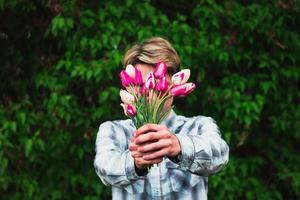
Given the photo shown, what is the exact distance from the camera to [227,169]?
4.38 meters

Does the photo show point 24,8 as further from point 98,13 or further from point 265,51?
point 265,51

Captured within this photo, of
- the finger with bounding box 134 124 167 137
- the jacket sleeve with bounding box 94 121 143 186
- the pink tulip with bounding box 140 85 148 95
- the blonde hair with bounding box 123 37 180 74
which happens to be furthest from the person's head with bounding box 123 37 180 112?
the finger with bounding box 134 124 167 137

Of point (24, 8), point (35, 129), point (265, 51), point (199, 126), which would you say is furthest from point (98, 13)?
point (199, 126)

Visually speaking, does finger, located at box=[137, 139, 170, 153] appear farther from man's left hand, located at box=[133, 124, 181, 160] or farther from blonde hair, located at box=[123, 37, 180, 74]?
blonde hair, located at box=[123, 37, 180, 74]

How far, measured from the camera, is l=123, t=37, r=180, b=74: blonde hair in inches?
86.1

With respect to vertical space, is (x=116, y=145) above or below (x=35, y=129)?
above

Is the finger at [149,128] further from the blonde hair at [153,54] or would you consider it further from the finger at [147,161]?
the blonde hair at [153,54]

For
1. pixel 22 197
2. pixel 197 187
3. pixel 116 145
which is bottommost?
pixel 22 197

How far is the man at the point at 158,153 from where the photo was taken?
1.79 metres

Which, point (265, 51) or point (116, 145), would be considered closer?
point (116, 145)

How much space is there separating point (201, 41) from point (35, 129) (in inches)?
42.5

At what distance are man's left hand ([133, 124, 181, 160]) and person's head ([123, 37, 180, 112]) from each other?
400mm

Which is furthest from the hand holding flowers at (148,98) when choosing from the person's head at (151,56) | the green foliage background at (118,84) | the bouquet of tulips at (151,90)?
the green foliage background at (118,84)

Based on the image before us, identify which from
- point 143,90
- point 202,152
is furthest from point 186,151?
point 143,90
